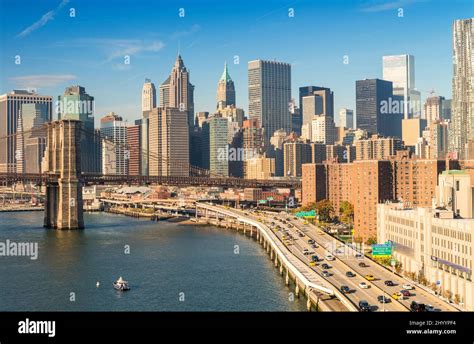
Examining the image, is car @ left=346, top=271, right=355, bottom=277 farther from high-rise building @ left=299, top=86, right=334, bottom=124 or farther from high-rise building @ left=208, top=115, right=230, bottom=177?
high-rise building @ left=299, top=86, right=334, bottom=124

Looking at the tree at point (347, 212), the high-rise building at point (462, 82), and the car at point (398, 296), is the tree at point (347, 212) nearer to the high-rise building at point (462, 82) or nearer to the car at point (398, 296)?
the car at point (398, 296)

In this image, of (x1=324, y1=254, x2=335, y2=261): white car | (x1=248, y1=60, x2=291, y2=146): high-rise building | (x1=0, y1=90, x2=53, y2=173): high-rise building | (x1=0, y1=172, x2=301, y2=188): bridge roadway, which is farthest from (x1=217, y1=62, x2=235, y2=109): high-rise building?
(x1=324, y1=254, x2=335, y2=261): white car

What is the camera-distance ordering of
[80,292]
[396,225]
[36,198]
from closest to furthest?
[80,292]
[396,225]
[36,198]

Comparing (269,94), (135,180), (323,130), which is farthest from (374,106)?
(135,180)

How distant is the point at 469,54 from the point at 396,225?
297 ft

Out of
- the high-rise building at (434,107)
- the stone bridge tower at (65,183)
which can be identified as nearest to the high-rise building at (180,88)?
the high-rise building at (434,107)

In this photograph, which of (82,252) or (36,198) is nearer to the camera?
(82,252)

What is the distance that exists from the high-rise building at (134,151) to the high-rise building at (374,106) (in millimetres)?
45103

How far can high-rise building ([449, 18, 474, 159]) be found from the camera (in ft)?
344
